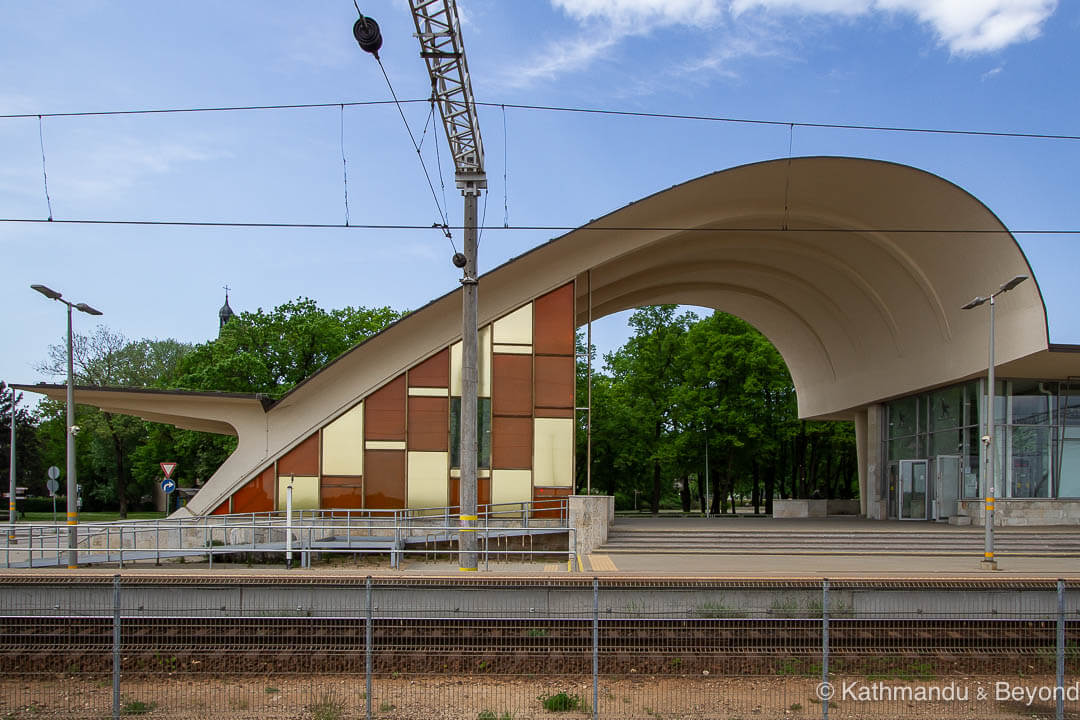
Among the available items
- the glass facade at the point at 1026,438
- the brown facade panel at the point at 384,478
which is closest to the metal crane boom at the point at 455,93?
the brown facade panel at the point at 384,478

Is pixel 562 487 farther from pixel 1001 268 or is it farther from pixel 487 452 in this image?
pixel 1001 268

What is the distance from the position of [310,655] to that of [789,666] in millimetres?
6067

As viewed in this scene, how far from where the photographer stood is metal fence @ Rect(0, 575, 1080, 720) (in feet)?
30.5

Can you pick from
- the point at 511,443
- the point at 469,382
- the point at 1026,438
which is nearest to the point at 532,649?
the point at 469,382

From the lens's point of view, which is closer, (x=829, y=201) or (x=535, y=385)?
(x=535, y=385)

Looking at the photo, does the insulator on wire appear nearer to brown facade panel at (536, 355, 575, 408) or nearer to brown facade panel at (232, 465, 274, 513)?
brown facade panel at (536, 355, 575, 408)

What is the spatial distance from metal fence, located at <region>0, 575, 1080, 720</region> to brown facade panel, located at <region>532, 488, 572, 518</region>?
11659mm

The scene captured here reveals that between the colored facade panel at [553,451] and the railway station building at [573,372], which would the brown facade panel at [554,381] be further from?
the colored facade panel at [553,451]

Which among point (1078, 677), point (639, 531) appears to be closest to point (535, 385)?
point (639, 531)

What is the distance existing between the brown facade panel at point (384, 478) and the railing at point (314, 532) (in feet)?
1.37

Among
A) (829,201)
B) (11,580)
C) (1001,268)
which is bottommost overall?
(11,580)

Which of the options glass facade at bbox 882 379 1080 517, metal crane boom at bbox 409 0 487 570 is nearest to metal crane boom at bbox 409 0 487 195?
metal crane boom at bbox 409 0 487 570

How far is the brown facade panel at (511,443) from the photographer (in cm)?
2361

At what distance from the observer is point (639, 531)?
72.7ft
